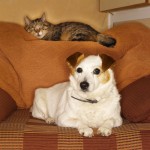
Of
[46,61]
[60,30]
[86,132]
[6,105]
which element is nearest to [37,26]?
[60,30]

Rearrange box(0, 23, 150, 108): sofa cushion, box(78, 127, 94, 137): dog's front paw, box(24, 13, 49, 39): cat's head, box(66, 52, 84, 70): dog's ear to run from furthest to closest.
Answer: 1. box(24, 13, 49, 39): cat's head
2. box(0, 23, 150, 108): sofa cushion
3. box(66, 52, 84, 70): dog's ear
4. box(78, 127, 94, 137): dog's front paw

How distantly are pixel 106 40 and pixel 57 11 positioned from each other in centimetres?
102

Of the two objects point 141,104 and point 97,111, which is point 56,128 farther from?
point 141,104

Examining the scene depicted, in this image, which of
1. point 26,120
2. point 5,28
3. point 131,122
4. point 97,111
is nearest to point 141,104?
point 131,122

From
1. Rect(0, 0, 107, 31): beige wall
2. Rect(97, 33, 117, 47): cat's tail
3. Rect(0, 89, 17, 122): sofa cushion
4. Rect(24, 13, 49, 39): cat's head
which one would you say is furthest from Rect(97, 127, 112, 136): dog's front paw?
Rect(0, 0, 107, 31): beige wall

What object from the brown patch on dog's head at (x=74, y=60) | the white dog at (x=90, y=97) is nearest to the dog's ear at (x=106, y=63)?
the white dog at (x=90, y=97)

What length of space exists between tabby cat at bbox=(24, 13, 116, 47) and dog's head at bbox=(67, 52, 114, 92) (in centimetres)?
87

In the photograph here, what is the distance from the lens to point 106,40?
2701 millimetres

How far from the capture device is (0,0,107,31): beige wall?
11.0 feet

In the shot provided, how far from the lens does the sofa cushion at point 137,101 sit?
198 centimetres

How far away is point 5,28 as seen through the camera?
2.80 meters

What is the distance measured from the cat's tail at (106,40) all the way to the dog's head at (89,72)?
0.63 m

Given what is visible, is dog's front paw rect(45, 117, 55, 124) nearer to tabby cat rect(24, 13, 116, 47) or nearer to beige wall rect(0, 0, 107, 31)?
tabby cat rect(24, 13, 116, 47)

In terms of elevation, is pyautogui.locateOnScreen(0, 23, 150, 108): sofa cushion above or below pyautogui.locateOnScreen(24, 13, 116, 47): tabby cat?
below
